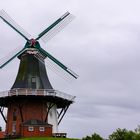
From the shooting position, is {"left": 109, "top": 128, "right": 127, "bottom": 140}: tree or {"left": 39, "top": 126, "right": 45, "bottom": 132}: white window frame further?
{"left": 39, "top": 126, "right": 45, "bottom": 132}: white window frame

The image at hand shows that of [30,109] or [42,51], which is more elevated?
[42,51]

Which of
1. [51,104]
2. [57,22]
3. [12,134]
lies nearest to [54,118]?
[51,104]

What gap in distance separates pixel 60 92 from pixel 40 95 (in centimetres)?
247

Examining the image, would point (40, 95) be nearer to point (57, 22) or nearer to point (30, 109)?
point (30, 109)

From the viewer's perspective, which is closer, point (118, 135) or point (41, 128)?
point (118, 135)

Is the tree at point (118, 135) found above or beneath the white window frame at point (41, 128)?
beneath

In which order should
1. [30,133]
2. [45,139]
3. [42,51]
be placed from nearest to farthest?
[45,139] < [30,133] < [42,51]

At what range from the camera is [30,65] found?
2217 inches

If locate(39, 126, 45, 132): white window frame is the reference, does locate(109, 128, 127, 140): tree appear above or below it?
below

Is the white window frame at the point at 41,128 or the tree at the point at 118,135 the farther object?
the white window frame at the point at 41,128

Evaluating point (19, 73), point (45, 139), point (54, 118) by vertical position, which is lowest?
point (45, 139)

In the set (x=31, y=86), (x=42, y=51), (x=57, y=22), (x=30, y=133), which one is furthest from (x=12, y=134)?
(x=57, y=22)

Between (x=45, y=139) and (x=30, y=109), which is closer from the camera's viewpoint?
(x=45, y=139)

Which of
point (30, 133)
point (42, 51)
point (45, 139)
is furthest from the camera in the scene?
point (42, 51)
